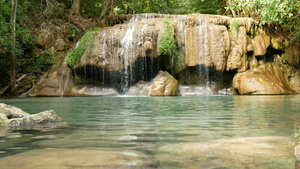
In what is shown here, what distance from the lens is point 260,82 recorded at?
49.5ft

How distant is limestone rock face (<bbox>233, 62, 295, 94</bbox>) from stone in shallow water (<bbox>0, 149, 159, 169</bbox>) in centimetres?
1418

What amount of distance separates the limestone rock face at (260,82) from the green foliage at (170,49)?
12.3 feet

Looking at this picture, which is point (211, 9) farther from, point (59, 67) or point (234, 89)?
point (59, 67)

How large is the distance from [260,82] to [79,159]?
1488 centimetres

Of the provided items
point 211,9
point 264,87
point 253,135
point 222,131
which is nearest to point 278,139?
point 253,135

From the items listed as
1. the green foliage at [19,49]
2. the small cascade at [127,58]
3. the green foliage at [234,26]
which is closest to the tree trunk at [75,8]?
the green foliage at [19,49]

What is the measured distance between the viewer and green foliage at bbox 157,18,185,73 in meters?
15.9

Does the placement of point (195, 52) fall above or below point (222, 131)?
above

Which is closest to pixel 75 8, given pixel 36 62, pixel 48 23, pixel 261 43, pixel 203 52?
pixel 48 23

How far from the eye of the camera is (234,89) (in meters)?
16.8

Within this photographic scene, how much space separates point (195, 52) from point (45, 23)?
1208 cm

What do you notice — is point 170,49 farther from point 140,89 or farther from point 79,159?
point 79,159

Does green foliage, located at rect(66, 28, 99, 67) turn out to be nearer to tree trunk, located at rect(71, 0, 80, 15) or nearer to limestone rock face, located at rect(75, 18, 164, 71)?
limestone rock face, located at rect(75, 18, 164, 71)

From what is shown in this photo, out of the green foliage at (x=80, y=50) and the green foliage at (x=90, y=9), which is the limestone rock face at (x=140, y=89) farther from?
the green foliage at (x=90, y=9)
